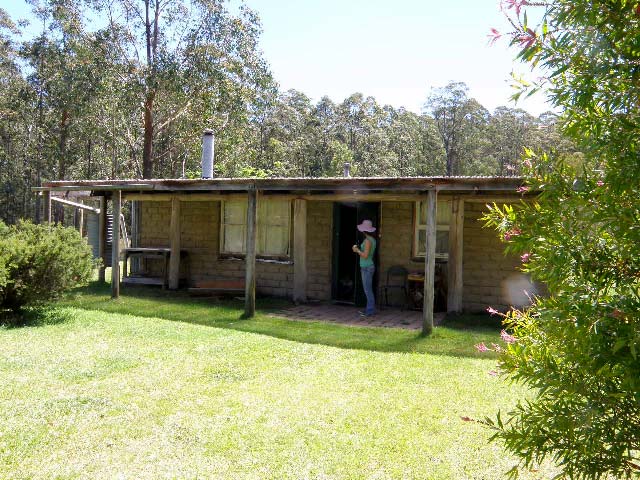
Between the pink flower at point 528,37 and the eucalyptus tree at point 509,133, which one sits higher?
the eucalyptus tree at point 509,133

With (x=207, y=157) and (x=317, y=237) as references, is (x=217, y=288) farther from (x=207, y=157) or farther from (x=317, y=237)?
(x=207, y=157)

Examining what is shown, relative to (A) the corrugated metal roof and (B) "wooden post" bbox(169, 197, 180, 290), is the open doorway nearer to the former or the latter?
(A) the corrugated metal roof

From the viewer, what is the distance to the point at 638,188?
2008mm

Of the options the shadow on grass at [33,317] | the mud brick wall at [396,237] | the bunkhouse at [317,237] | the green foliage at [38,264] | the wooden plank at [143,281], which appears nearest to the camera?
the green foliage at [38,264]

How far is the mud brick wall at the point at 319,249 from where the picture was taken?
12516 millimetres

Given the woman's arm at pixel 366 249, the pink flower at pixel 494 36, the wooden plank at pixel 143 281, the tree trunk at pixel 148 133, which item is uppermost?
the tree trunk at pixel 148 133

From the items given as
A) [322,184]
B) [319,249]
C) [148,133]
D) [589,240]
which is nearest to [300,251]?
[319,249]

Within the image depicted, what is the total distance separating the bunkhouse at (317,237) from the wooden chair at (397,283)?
21 millimetres

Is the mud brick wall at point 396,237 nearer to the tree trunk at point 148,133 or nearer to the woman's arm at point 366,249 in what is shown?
the woman's arm at point 366,249

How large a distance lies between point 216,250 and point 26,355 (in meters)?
6.99

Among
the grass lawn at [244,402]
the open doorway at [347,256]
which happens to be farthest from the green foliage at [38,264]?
the open doorway at [347,256]

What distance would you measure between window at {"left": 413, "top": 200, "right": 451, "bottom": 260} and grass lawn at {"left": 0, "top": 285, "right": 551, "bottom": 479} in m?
2.63

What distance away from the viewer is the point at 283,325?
958 cm

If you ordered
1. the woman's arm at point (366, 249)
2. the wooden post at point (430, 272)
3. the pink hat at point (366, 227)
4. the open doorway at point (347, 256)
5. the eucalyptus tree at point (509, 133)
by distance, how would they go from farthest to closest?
1. the eucalyptus tree at point (509, 133)
2. the open doorway at point (347, 256)
3. the pink hat at point (366, 227)
4. the woman's arm at point (366, 249)
5. the wooden post at point (430, 272)
